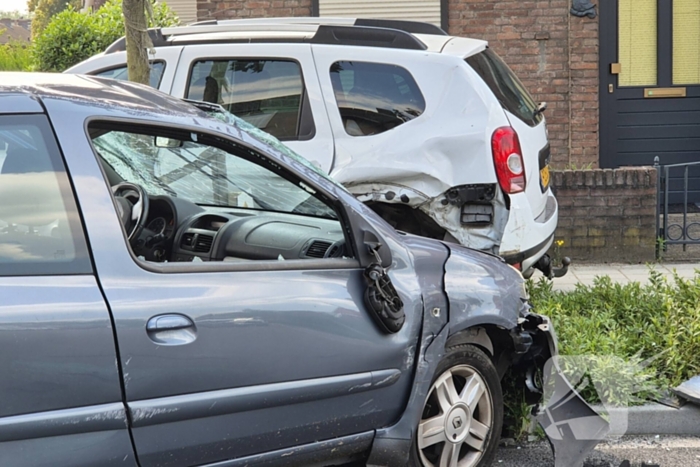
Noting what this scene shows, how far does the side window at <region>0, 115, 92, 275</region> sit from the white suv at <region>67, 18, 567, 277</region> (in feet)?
10.5

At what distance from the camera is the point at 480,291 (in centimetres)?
412

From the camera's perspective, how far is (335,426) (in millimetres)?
3594

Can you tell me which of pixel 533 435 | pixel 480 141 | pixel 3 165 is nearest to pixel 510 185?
pixel 480 141

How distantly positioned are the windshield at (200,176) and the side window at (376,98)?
127cm

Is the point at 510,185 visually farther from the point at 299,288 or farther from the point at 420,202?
the point at 299,288

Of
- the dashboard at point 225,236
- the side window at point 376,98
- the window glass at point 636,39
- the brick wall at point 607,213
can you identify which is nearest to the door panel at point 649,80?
the window glass at point 636,39

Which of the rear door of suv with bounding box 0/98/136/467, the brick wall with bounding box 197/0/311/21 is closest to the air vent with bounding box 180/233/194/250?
the rear door of suv with bounding box 0/98/136/467

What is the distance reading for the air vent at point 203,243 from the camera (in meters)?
3.98

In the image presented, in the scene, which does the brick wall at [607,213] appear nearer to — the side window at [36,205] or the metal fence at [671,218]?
the metal fence at [671,218]

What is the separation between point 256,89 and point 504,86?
A: 5.67 feet

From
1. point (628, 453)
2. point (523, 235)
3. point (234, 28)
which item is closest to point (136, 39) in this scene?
point (234, 28)

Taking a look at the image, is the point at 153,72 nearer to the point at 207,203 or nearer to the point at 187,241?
the point at 207,203

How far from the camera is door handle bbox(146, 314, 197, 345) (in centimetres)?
310

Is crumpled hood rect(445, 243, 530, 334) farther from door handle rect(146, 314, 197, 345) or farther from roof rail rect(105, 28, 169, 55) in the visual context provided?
roof rail rect(105, 28, 169, 55)
